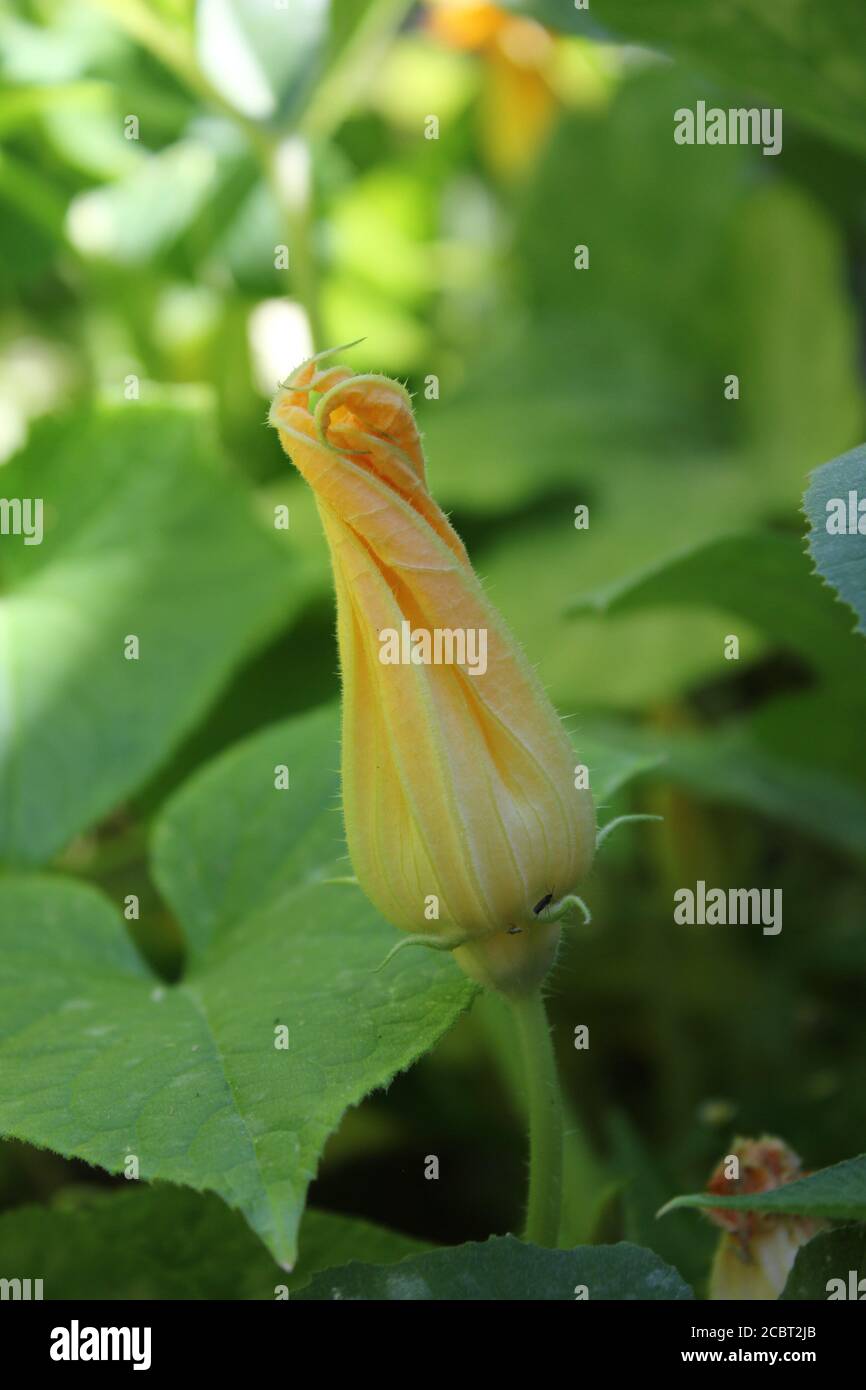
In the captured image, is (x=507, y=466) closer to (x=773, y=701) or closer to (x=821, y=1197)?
(x=773, y=701)

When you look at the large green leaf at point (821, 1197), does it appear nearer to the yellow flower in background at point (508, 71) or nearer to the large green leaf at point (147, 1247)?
the large green leaf at point (147, 1247)

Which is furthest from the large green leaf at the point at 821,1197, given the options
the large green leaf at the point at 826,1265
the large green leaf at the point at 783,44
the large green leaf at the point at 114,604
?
the large green leaf at the point at 783,44

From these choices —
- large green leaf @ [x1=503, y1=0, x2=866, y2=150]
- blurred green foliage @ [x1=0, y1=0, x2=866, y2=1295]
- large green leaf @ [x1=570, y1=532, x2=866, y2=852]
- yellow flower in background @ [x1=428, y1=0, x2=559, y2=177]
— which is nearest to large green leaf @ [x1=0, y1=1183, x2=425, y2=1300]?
blurred green foliage @ [x1=0, y1=0, x2=866, y2=1295]

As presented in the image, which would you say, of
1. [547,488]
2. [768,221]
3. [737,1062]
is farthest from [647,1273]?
[768,221]

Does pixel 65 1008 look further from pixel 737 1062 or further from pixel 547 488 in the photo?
pixel 547 488

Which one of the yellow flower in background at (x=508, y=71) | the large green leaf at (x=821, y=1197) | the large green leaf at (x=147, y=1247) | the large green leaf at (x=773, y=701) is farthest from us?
the yellow flower in background at (x=508, y=71)

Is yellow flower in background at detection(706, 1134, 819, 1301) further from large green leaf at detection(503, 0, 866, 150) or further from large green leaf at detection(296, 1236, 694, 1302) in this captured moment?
large green leaf at detection(503, 0, 866, 150)
